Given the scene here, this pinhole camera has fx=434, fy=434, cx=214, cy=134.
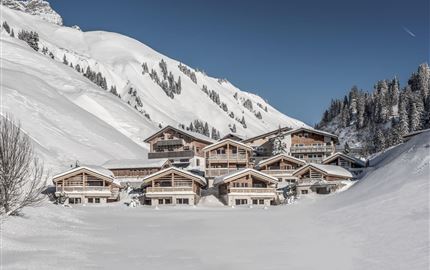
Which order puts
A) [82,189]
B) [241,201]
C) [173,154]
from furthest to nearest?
[173,154], [82,189], [241,201]

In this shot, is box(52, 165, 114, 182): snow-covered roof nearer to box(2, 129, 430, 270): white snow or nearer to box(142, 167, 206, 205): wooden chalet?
box(142, 167, 206, 205): wooden chalet

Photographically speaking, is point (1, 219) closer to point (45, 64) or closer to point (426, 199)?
point (426, 199)

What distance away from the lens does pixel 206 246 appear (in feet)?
74.9

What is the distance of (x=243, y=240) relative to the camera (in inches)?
968

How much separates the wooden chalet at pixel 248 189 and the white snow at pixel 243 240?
2427 cm

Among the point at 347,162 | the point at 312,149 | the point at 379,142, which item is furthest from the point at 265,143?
the point at 379,142

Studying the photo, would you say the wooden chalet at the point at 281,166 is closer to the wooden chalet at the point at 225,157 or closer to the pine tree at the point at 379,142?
the wooden chalet at the point at 225,157

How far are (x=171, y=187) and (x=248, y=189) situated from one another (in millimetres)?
10640

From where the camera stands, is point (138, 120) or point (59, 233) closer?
point (59, 233)

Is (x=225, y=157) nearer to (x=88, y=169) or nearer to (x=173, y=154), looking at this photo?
(x=173, y=154)

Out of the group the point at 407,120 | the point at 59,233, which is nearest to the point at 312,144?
the point at 407,120

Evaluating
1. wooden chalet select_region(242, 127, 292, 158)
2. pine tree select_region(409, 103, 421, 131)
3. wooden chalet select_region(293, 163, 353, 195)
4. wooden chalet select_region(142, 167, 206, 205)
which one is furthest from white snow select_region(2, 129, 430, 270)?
pine tree select_region(409, 103, 421, 131)

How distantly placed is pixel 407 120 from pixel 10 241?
120 m

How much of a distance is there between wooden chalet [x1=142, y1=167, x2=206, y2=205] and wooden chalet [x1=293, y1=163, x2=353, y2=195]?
14.4 meters
